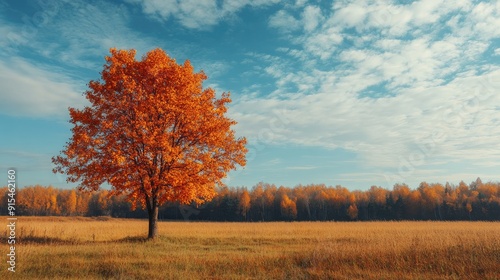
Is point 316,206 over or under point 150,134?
under

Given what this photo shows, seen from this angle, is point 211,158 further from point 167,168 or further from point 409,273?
point 409,273

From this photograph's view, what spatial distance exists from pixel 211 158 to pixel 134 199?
624 centimetres

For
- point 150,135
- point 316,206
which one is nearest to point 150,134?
point 150,135

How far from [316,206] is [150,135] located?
10846 centimetres

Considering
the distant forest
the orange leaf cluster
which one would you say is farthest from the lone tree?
the distant forest

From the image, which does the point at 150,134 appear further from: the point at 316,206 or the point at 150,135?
the point at 316,206

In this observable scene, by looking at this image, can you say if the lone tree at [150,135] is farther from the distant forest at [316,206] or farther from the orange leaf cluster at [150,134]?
the distant forest at [316,206]

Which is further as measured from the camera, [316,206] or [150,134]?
[316,206]

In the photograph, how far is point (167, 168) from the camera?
2289 cm

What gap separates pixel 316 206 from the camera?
123 meters

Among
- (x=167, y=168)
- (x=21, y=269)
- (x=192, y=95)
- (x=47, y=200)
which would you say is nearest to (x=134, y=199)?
(x=167, y=168)

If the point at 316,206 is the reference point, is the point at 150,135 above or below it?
above

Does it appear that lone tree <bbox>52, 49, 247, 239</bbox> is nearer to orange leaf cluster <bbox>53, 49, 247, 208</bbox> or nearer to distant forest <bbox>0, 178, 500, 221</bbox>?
orange leaf cluster <bbox>53, 49, 247, 208</bbox>

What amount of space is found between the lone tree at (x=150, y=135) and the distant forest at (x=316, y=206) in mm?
62784
